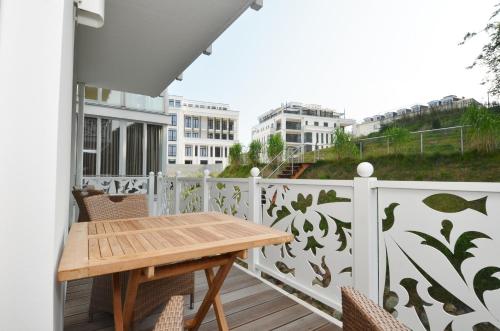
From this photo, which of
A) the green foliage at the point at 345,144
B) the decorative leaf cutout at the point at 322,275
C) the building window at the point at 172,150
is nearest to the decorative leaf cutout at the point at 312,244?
the decorative leaf cutout at the point at 322,275

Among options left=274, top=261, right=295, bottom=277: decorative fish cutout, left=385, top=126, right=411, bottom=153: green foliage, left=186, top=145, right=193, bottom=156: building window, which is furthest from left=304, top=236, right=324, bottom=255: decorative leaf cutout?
left=186, top=145, right=193, bottom=156: building window

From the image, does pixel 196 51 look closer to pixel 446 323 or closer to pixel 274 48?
pixel 446 323

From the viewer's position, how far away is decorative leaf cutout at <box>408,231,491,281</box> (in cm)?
129

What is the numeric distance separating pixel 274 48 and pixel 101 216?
19.4 metres

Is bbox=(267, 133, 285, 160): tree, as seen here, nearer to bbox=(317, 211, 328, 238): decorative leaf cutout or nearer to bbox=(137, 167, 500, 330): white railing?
bbox=(137, 167, 500, 330): white railing

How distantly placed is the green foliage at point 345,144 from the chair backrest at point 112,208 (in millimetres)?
11106

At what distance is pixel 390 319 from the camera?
590 mm

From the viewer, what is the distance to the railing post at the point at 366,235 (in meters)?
1.74

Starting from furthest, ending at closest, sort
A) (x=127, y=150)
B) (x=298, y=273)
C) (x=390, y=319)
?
(x=127, y=150) → (x=298, y=273) → (x=390, y=319)

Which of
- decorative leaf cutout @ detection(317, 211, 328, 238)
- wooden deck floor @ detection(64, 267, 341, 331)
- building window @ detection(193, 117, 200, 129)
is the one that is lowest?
wooden deck floor @ detection(64, 267, 341, 331)

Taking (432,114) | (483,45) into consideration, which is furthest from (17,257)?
(432,114)

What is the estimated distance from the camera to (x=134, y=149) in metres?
8.37

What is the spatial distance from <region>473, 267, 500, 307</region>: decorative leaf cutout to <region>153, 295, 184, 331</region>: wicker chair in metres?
1.42

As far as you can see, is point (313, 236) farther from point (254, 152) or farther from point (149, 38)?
point (254, 152)
